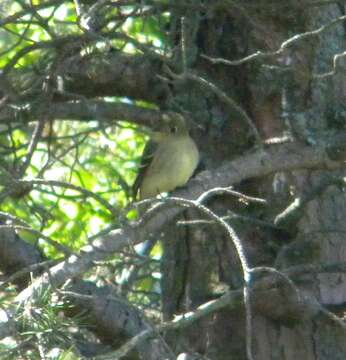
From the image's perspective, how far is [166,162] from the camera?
7.44m

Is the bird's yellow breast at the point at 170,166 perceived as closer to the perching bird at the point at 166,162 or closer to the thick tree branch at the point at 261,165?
the perching bird at the point at 166,162

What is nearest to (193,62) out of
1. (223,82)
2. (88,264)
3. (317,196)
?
(223,82)

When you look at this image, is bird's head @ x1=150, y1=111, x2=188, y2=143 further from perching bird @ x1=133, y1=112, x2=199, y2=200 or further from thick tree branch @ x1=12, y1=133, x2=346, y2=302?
thick tree branch @ x1=12, y1=133, x2=346, y2=302

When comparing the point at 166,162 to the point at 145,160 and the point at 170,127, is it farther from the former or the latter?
the point at 170,127

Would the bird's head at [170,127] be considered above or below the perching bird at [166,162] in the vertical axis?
above

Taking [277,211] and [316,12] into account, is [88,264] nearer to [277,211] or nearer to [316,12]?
[277,211]

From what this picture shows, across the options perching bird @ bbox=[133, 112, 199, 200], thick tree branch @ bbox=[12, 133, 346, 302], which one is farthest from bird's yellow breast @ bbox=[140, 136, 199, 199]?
thick tree branch @ bbox=[12, 133, 346, 302]

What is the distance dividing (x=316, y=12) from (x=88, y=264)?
7.62 feet

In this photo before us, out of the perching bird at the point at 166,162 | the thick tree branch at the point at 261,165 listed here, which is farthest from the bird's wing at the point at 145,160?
the thick tree branch at the point at 261,165

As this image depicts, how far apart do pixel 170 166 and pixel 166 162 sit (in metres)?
0.16

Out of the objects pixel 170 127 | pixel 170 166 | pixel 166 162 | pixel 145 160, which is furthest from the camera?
pixel 145 160

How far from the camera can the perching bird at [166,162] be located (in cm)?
680

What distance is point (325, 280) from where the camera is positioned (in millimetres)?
5379

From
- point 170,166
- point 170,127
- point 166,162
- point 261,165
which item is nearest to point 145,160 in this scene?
point 166,162
